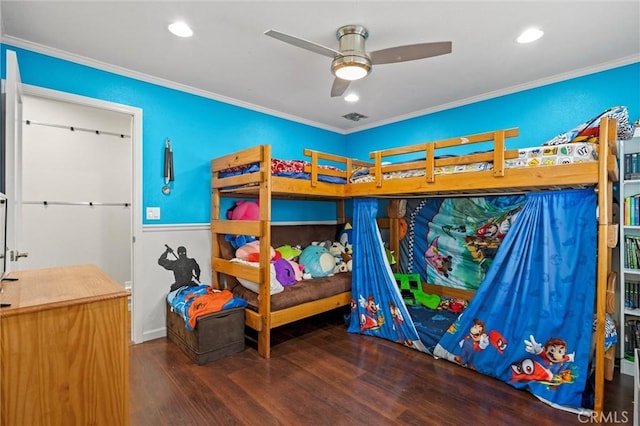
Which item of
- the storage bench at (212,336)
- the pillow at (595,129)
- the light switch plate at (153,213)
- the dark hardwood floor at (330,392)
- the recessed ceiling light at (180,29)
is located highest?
the recessed ceiling light at (180,29)

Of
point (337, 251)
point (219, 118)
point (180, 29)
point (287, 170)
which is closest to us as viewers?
point (180, 29)

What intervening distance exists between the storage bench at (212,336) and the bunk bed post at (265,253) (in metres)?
0.21

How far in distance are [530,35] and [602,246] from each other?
4.95 ft

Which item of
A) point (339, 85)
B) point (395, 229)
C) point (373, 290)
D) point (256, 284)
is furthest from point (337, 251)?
point (339, 85)

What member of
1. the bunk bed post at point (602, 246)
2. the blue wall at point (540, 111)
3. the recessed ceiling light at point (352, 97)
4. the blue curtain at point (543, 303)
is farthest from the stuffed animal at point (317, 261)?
the bunk bed post at point (602, 246)

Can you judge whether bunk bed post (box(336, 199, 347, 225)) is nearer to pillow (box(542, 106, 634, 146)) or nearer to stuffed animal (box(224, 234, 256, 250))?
stuffed animal (box(224, 234, 256, 250))

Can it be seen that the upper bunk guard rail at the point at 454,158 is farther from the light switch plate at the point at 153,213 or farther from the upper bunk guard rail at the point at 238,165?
the light switch plate at the point at 153,213

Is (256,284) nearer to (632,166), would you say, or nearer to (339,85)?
(339,85)

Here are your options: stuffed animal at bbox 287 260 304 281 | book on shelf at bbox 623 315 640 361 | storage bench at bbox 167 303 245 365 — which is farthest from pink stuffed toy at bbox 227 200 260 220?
book on shelf at bbox 623 315 640 361

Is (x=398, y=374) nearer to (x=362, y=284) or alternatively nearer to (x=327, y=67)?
(x=362, y=284)

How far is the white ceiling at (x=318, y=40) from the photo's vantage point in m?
1.98

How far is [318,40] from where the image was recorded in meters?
2.32

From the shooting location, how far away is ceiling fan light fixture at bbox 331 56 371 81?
2102 mm

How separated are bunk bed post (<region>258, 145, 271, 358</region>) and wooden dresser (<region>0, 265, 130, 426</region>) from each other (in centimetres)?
161
